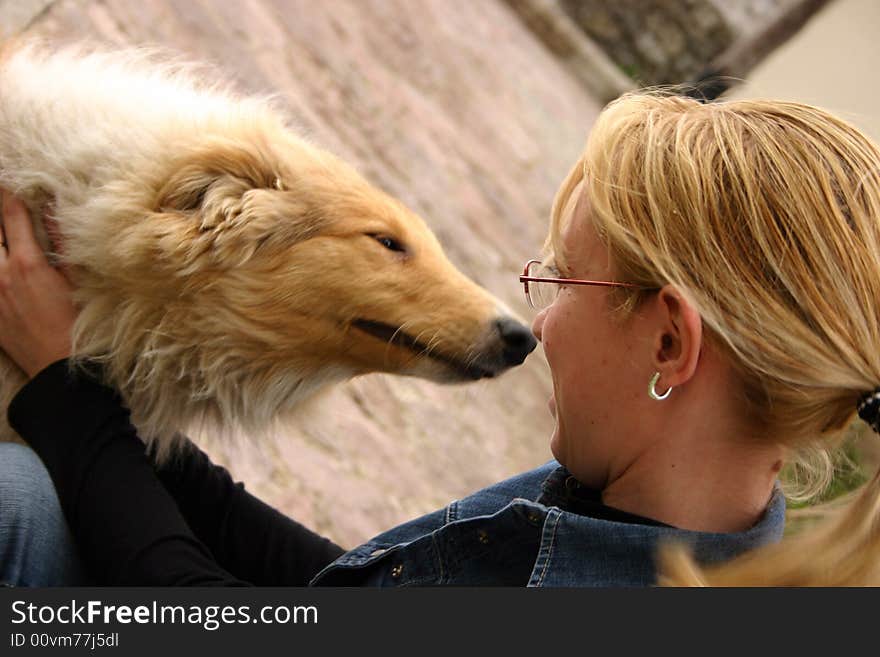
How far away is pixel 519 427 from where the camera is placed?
17.5 feet

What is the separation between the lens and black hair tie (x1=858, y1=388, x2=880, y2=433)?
4.64 ft

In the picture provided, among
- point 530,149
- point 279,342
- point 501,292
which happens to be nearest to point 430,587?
point 279,342

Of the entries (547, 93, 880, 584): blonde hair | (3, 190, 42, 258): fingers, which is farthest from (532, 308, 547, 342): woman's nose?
(3, 190, 42, 258): fingers

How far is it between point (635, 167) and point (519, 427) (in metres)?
3.86

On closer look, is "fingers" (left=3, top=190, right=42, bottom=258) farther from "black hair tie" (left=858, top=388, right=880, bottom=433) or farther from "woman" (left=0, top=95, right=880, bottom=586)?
"black hair tie" (left=858, top=388, right=880, bottom=433)

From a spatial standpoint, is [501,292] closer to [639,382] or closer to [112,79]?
[112,79]

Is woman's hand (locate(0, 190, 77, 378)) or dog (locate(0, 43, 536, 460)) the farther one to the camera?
dog (locate(0, 43, 536, 460))

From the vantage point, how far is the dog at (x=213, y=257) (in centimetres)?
221

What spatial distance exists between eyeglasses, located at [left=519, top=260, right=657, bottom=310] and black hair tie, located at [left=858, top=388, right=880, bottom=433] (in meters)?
0.34

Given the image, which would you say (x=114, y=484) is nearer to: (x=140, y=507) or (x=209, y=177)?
(x=140, y=507)

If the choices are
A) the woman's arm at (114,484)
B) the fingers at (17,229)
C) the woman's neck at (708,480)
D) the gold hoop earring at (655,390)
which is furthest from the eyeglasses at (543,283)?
the fingers at (17,229)

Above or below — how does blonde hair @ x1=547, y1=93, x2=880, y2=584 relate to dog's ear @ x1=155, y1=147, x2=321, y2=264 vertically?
below

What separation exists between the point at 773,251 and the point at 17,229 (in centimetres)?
158

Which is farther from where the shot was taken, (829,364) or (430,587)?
(430,587)
